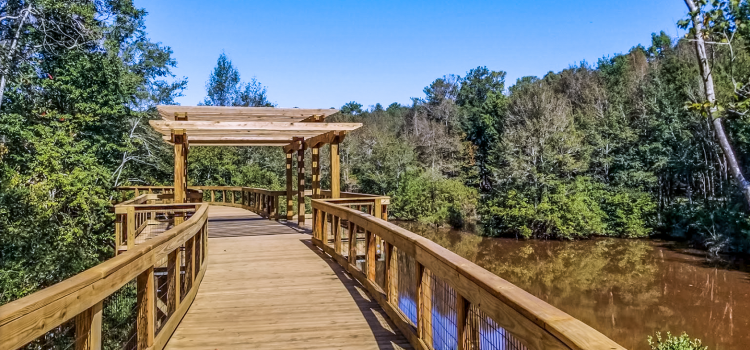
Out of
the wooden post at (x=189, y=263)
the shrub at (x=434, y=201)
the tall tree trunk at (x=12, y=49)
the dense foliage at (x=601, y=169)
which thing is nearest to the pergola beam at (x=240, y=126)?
the wooden post at (x=189, y=263)

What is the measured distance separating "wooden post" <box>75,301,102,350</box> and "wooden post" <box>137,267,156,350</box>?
2.81ft

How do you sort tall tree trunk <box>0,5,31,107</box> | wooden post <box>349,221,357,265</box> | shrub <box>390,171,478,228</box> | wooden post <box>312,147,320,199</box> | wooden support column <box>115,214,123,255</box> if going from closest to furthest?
wooden post <box>349,221,357,265</box>
wooden support column <box>115,214,123,255</box>
wooden post <box>312,147,320,199</box>
tall tree trunk <box>0,5,31,107</box>
shrub <box>390,171,478,228</box>

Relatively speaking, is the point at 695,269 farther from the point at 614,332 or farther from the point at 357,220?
the point at 357,220

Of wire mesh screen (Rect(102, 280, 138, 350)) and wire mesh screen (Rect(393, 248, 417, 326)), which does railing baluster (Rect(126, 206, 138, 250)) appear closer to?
wire mesh screen (Rect(102, 280, 138, 350))

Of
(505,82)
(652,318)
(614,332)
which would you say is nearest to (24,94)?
(614,332)

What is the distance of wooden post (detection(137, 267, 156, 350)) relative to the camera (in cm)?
302

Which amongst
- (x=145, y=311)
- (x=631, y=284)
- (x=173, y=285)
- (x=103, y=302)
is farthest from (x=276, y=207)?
(x=631, y=284)

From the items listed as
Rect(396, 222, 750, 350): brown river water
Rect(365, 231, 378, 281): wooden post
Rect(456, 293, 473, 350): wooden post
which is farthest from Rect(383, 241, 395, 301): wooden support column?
Rect(396, 222, 750, 350): brown river water

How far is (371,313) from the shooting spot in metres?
4.32

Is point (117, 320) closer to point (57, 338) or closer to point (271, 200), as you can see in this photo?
point (271, 200)

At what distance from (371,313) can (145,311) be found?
6.31ft

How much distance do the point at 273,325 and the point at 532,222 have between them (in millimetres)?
23571

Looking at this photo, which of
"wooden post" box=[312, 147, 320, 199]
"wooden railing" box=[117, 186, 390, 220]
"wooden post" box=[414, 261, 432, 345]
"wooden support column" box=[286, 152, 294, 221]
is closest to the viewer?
"wooden post" box=[414, 261, 432, 345]

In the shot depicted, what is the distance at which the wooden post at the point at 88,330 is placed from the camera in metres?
2.11
